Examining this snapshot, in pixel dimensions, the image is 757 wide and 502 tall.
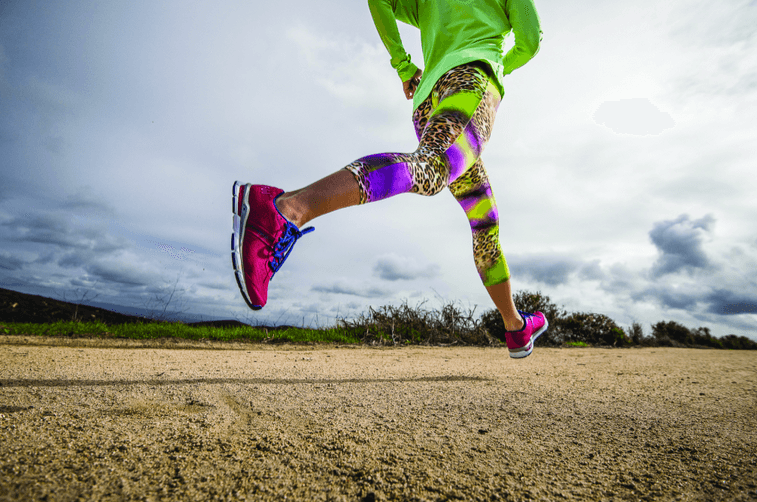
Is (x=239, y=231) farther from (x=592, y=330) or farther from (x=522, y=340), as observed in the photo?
(x=592, y=330)

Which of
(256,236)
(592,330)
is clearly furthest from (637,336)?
(256,236)

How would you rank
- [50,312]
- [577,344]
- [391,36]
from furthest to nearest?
[577,344], [50,312], [391,36]

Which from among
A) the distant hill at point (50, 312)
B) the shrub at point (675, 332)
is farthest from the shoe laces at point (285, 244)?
the shrub at point (675, 332)

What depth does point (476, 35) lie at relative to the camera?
1.92 meters

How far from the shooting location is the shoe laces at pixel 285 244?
4.10ft

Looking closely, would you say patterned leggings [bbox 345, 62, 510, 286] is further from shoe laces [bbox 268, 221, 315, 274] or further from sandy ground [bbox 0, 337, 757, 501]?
sandy ground [bbox 0, 337, 757, 501]

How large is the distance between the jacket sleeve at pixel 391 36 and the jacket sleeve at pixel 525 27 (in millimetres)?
678

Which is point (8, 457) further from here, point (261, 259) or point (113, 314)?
point (113, 314)

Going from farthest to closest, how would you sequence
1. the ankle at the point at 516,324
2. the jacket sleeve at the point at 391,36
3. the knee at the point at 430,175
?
the ankle at the point at 516,324, the jacket sleeve at the point at 391,36, the knee at the point at 430,175

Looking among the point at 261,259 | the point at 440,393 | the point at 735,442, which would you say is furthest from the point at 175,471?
the point at 735,442

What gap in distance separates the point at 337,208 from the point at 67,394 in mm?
1342

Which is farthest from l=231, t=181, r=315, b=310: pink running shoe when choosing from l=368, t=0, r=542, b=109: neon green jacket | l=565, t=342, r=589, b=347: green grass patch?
l=565, t=342, r=589, b=347: green grass patch

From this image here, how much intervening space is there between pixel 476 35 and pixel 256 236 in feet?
5.39

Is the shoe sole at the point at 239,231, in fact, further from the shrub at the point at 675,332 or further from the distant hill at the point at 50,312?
the shrub at the point at 675,332
